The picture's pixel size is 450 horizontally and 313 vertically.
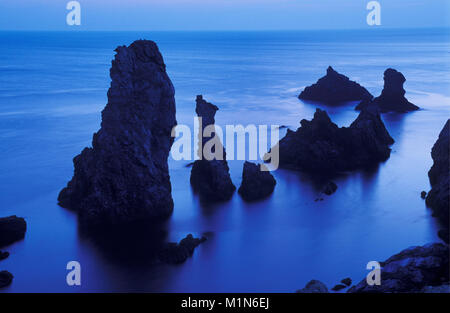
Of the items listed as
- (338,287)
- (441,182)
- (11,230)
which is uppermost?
(441,182)

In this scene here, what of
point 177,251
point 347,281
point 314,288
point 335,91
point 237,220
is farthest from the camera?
point 335,91

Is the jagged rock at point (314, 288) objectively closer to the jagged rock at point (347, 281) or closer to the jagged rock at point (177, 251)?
the jagged rock at point (347, 281)

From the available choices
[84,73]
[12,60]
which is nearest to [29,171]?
[84,73]

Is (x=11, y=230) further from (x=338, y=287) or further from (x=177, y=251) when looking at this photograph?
(x=338, y=287)

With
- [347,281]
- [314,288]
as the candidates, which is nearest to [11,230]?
[314,288]

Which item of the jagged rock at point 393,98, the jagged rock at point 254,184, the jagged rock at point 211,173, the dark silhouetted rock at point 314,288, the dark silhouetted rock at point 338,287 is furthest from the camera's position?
the jagged rock at point 393,98

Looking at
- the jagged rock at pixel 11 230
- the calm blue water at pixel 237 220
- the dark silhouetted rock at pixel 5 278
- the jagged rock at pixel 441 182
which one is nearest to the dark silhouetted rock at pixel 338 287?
the calm blue water at pixel 237 220

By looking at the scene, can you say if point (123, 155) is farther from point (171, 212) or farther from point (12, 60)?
point (12, 60)
